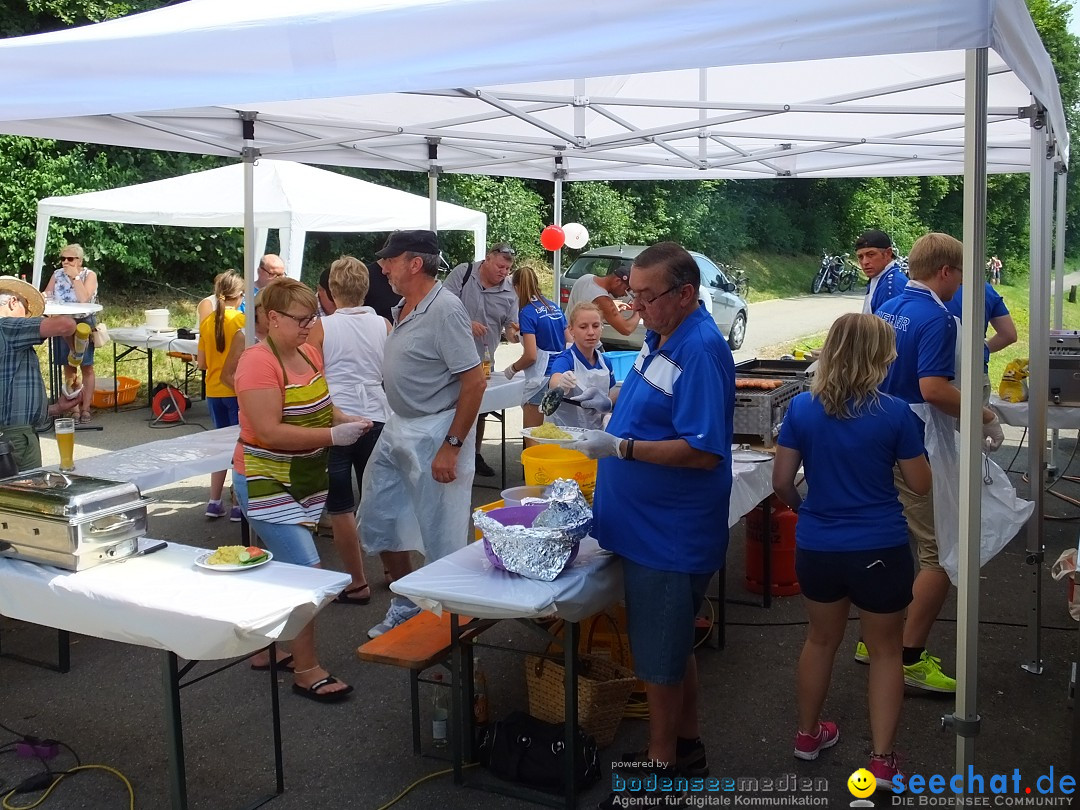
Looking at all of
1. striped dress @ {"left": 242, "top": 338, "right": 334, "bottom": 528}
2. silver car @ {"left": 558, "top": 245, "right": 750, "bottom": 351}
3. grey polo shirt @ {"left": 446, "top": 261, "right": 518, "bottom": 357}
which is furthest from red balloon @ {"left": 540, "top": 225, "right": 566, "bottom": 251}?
striped dress @ {"left": 242, "top": 338, "right": 334, "bottom": 528}

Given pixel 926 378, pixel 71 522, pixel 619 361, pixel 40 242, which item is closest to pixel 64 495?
pixel 71 522

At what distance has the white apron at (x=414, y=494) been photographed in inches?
150

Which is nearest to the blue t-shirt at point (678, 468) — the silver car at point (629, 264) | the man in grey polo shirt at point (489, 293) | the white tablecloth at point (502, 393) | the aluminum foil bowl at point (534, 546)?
the aluminum foil bowl at point (534, 546)

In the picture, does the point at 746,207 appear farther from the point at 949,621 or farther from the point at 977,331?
the point at 977,331

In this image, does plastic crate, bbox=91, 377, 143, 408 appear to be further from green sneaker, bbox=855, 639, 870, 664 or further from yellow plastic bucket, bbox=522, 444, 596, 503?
green sneaker, bbox=855, 639, 870, 664

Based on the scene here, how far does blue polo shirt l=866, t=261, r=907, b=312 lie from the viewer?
15.2 feet

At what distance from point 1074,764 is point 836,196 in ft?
104

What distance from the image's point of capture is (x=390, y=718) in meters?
3.46

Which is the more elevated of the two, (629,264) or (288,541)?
(629,264)

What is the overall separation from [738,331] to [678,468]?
45.2 ft

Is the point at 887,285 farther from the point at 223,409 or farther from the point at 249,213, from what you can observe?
the point at 223,409

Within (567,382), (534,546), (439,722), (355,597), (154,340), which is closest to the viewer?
(534,546)

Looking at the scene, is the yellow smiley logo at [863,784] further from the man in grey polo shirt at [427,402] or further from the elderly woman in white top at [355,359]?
the elderly woman in white top at [355,359]

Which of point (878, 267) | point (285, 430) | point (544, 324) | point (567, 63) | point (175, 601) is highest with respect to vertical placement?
point (567, 63)
